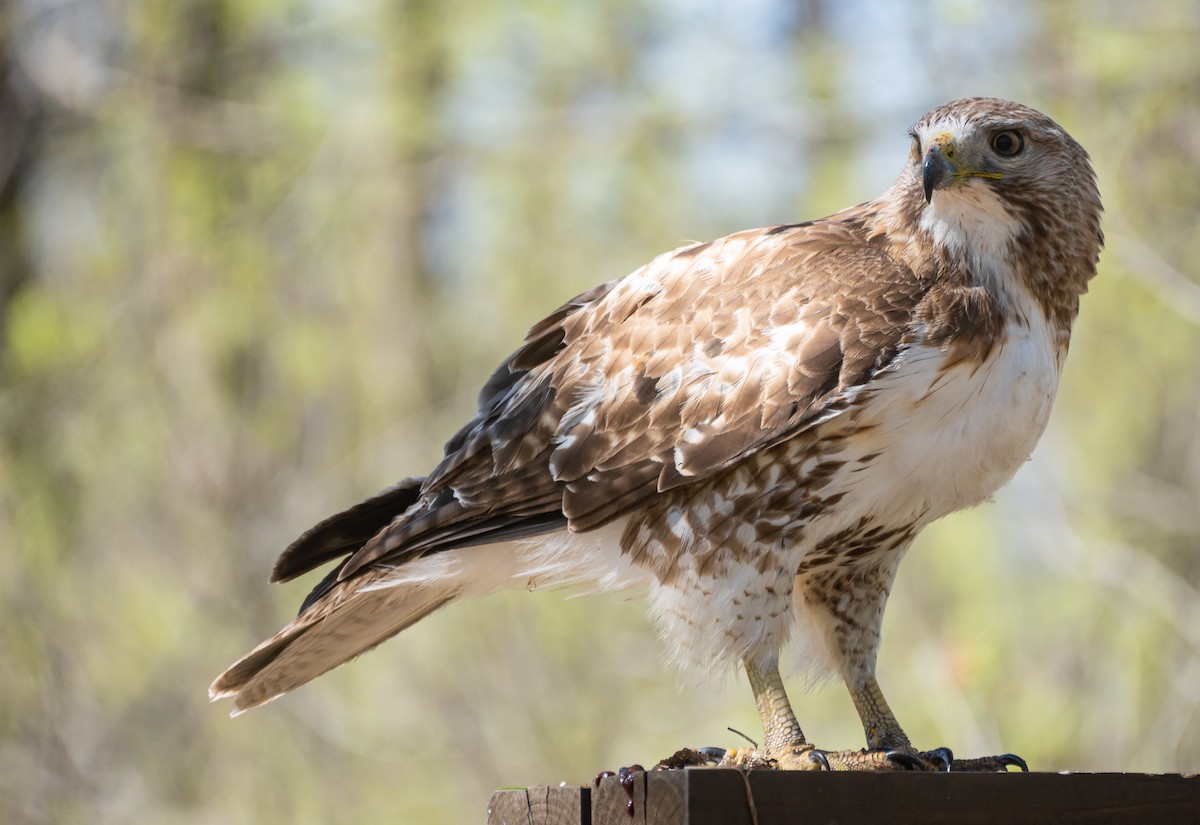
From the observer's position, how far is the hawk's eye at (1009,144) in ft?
10.2

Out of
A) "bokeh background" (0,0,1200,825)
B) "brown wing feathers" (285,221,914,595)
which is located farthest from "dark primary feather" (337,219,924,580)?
"bokeh background" (0,0,1200,825)

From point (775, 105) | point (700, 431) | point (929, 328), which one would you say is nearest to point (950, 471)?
point (929, 328)

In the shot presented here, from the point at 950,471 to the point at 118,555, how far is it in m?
6.36

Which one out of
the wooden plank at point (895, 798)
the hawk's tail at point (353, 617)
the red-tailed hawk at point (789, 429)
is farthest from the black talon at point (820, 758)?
the hawk's tail at point (353, 617)

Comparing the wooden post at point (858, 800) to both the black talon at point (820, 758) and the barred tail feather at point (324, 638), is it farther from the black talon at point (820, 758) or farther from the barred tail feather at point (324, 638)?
the barred tail feather at point (324, 638)

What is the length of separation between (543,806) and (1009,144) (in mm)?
1759

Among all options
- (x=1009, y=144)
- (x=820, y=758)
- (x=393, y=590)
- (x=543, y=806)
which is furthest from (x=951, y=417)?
(x=393, y=590)

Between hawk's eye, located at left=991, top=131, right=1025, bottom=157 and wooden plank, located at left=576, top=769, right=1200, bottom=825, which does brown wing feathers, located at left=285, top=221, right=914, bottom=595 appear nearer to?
hawk's eye, located at left=991, top=131, right=1025, bottom=157

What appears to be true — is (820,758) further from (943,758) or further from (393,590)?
(393,590)

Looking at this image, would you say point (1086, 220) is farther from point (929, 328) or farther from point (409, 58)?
point (409, 58)

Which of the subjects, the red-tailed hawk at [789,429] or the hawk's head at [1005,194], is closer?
the red-tailed hawk at [789,429]

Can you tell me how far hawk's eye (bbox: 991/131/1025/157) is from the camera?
10.2ft

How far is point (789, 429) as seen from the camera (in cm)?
289

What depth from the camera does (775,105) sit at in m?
7.84
